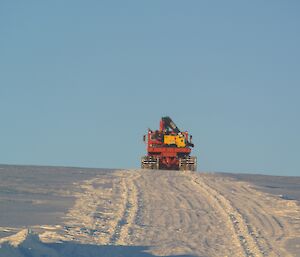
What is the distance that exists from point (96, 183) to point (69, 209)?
11.0 metres

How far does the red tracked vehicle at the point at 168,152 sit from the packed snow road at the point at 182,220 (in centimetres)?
1738

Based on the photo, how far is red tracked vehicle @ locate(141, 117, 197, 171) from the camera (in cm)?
5191

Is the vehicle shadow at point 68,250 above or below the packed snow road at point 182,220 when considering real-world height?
below

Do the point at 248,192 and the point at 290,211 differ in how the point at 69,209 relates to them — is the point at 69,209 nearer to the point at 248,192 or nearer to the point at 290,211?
the point at 290,211

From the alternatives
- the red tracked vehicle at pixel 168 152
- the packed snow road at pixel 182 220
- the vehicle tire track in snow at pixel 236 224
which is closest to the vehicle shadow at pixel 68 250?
the packed snow road at pixel 182 220

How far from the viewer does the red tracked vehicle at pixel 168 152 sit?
51906 mm

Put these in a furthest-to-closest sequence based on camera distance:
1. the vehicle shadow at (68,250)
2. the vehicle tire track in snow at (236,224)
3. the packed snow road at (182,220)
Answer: the packed snow road at (182,220)
the vehicle tire track in snow at (236,224)
the vehicle shadow at (68,250)

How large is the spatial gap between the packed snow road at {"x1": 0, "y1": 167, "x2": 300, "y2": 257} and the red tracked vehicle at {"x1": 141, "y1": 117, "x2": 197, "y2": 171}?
17381 millimetres

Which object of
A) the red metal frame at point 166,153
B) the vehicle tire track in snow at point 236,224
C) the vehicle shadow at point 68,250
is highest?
the red metal frame at point 166,153

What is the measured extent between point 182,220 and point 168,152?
30.3 metres

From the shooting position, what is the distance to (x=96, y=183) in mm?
35031

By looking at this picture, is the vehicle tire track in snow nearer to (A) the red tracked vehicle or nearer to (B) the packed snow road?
(B) the packed snow road

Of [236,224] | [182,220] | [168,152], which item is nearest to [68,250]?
[182,220]

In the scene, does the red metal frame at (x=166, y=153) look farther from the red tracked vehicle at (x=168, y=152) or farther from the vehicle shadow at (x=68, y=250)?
the vehicle shadow at (x=68, y=250)
